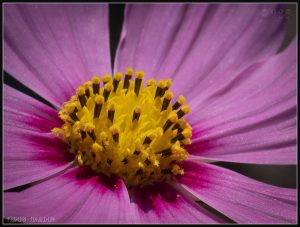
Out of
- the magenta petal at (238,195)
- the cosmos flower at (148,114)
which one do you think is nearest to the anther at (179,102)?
the cosmos flower at (148,114)

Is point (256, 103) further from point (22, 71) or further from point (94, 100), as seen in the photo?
point (22, 71)

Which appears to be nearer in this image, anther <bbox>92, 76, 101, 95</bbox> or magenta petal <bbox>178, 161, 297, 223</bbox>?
magenta petal <bbox>178, 161, 297, 223</bbox>

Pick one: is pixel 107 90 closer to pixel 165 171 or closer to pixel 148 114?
pixel 148 114

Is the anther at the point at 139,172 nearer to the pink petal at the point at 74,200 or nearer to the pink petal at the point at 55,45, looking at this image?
the pink petal at the point at 74,200

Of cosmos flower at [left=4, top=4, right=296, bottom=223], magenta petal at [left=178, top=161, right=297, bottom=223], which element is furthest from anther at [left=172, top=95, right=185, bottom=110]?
magenta petal at [left=178, top=161, right=297, bottom=223]

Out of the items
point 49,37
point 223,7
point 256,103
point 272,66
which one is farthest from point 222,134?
point 49,37

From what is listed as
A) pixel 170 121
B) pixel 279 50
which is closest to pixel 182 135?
pixel 170 121

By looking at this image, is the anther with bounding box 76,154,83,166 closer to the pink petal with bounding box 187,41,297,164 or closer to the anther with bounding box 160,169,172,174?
the anther with bounding box 160,169,172,174
